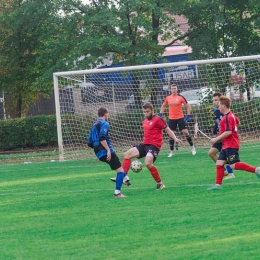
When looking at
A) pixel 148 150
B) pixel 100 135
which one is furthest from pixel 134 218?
pixel 148 150

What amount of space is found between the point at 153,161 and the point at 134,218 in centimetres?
336

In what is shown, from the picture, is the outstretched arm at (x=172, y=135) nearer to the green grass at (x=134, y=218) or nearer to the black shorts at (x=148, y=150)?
the black shorts at (x=148, y=150)

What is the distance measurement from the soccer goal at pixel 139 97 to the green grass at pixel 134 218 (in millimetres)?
6251

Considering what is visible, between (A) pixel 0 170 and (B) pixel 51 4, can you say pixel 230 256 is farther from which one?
(B) pixel 51 4

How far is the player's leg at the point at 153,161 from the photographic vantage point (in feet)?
44.8

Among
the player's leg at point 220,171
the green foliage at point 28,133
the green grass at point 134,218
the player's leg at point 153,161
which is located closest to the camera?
the green grass at point 134,218

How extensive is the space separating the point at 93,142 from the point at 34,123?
16.6 meters

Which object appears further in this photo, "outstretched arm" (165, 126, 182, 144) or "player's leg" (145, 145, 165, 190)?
"outstretched arm" (165, 126, 182, 144)

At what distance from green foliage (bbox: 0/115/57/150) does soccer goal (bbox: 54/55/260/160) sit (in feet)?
16.1

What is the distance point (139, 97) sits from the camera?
2495 cm

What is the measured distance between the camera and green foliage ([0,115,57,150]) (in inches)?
1169

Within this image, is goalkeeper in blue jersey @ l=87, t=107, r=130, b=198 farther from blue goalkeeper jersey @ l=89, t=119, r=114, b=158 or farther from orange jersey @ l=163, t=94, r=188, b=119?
orange jersey @ l=163, t=94, r=188, b=119

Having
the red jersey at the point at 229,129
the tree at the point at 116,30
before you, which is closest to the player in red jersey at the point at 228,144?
the red jersey at the point at 229,129

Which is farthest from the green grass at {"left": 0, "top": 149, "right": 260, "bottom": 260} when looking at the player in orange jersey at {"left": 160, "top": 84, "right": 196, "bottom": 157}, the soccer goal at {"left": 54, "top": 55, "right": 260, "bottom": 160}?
the soccer goal at {"left": 54, "top": 55, "right": 260, "bottom": 160}
